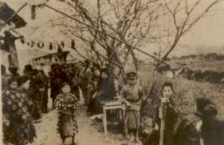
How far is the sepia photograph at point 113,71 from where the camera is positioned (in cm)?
186

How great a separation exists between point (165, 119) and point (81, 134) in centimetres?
34

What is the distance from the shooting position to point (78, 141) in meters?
1.88

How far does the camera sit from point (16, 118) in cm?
189

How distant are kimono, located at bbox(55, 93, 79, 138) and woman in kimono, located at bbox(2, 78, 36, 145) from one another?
0.12 meters

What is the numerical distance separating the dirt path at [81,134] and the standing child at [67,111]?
0.8 inches

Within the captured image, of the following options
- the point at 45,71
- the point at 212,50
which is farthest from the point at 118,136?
the point at 212,50

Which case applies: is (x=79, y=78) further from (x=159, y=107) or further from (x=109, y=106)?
(x=159, y=107)

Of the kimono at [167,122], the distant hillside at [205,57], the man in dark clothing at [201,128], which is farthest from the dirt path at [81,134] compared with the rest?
the distant hillside at [205,57]

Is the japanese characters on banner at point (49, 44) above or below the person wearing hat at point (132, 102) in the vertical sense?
above

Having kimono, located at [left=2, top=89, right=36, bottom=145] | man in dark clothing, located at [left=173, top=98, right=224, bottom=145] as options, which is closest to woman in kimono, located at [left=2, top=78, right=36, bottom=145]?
kimono, located at [left=2, top=89, right=36, bottom=145]

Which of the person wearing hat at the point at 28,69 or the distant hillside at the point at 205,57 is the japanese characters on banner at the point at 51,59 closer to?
the person wearing hat at the point at 28,69

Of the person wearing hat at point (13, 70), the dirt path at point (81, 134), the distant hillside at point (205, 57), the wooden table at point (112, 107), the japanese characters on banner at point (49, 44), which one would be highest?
the japanese characters on banner at point (49, 44)

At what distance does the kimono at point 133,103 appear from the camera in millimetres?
1875

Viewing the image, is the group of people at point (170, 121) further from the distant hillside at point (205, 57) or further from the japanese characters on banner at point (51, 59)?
the japanese characters on banner at point (51, 59)
